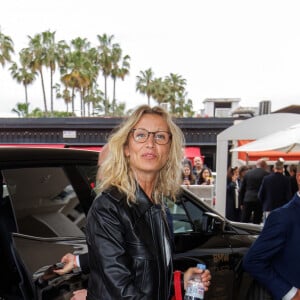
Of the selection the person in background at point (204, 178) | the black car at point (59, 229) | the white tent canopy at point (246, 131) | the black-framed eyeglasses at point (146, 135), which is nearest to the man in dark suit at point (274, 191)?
the white tent canopy at point (246, 131)

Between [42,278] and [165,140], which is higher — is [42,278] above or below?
below

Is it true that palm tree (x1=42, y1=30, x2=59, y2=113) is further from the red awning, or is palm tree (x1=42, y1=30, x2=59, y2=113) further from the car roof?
the car roof

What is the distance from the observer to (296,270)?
194 centimetres

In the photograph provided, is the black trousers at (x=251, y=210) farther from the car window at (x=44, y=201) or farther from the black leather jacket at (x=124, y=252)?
the black leather jacket at (x=124, y=252)

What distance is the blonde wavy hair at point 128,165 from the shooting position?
4.68ft

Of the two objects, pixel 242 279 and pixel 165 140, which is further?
pixel 242 279

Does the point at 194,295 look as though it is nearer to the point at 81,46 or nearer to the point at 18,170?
the point at 18,170

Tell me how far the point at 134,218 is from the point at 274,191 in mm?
6519

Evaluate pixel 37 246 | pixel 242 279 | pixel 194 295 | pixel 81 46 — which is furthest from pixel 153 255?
pixel 81 46

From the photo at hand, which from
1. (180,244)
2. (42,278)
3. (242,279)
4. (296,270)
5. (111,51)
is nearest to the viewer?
(42,278)

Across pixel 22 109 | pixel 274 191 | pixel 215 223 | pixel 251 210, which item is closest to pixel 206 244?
pixel 215 223

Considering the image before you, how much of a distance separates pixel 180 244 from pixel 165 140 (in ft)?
4.17

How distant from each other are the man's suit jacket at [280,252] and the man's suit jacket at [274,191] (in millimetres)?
5612

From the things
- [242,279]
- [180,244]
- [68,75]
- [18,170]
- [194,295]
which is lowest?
[242,279]
